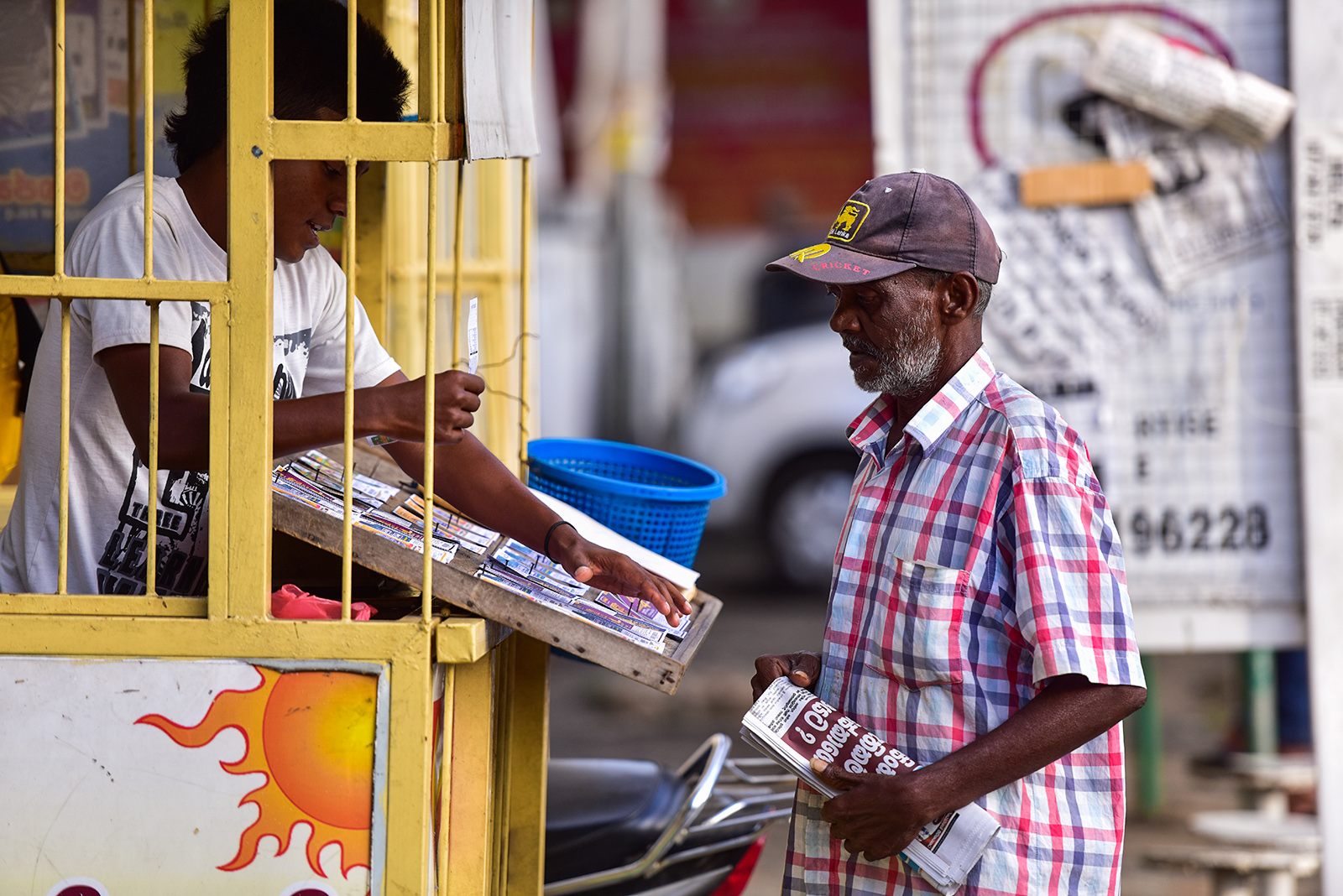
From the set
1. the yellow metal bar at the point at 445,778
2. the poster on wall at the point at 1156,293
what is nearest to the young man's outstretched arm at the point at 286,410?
the yellow metal bar at the point at 445,778

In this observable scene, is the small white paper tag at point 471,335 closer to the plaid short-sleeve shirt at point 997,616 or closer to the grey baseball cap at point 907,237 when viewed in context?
the grey baseball cap at point 907,237

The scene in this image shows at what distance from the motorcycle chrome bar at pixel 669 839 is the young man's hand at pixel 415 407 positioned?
0.96 metres

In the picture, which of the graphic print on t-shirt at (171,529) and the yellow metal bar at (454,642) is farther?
the graphic print on t-shirt at (171,529)

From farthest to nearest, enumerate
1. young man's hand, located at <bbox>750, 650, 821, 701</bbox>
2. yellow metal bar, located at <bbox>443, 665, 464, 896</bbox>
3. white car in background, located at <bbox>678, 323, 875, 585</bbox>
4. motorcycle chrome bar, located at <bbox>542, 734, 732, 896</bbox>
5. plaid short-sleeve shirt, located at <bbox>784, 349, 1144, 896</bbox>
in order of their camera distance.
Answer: white car in background, located at <bbox>678, 323, 875, 585</bbox> < motorcycle chrome bar, located at <bbox>542, 734, 732, 896</bbox> < young man's hand, located at <bbox>750, 650, 821, 701</bbox> < yellow metal bar, located at <bbox>443, 665, 464, 896</bbox> < plaid short-sleeve shirt, located at <bbox>784, 349, 1144, 896</bbox>

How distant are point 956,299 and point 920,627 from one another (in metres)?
0.49

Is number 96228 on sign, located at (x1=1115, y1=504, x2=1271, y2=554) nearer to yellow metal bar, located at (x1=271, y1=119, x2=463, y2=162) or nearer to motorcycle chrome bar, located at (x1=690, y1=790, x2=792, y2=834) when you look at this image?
motorcycle chrome bar, located at (x1=690, y1=790, x2=792, y2=834)

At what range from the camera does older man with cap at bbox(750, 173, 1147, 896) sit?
5.51 ft

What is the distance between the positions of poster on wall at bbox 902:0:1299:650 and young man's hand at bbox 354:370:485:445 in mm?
2433

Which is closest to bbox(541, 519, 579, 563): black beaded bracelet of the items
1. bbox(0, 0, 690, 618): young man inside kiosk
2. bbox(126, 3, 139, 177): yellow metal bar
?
bbox(0, 0, 690, 618): young man inside kiosk

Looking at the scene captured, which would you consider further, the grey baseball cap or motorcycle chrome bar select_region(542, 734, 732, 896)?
motorcycle chrome bar select_region(542, 734, 732, 896)

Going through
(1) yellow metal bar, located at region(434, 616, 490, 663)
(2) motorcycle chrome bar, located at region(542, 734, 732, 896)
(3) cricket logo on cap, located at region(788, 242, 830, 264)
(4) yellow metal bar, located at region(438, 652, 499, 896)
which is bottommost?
(2) motorcycle chrome bar, located at region(542, 734, 732, 896)

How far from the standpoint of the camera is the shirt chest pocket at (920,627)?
1.75m

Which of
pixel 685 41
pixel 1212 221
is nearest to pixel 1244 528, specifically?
pixel 1212 221

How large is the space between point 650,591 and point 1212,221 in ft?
8.39
